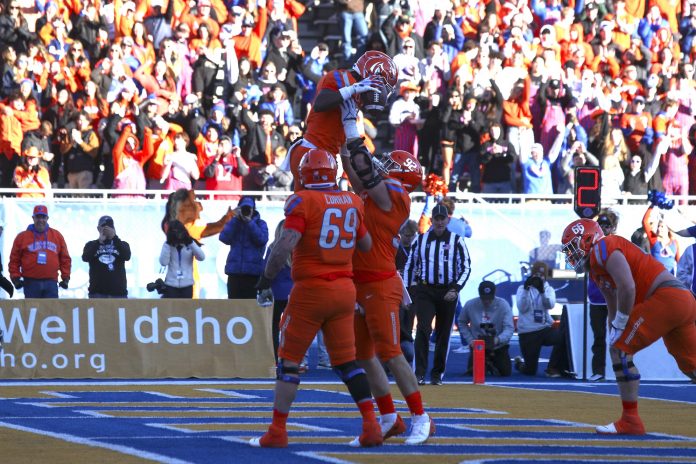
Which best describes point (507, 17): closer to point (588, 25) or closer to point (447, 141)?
point (588, 25)

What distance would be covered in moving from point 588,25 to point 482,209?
6414 millimetres

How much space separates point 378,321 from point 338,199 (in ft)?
2.95

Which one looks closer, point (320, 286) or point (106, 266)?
point (320, 286)

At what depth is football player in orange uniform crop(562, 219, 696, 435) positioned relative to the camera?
10.1m

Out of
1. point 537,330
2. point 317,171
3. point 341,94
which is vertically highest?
point 341,94

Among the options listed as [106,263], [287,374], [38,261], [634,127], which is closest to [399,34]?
[634,127]

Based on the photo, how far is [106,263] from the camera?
56.2 feet

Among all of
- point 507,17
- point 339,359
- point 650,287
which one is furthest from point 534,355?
point 507,17

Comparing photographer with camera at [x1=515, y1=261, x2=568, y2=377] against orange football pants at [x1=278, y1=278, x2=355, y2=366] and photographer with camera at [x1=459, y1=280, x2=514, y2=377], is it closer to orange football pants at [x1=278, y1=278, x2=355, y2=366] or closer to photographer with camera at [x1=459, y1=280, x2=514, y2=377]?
photographer with camera at [x1=459, y1=280, x2=514, y2=377]

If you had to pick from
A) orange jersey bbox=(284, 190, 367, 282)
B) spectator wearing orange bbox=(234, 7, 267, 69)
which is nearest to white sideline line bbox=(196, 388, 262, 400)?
orange jersey bbox=(284, 190, 367, 282)

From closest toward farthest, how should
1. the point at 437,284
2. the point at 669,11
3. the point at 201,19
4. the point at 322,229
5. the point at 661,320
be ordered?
the point at 322,229 < the point at 661,320 < the point at 437,284 < the point at 201,19 < the point at 669,11

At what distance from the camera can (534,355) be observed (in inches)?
663

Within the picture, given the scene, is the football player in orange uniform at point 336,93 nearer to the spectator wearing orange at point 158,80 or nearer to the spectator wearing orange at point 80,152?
the spectator wearing orange at point 80,152

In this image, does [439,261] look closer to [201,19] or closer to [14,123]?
[14,123]
